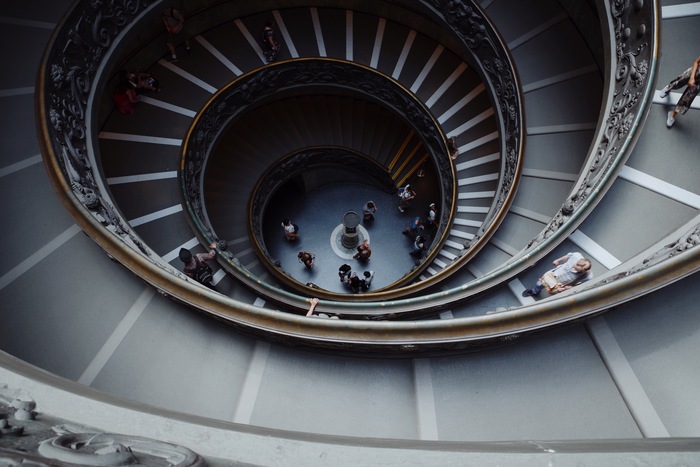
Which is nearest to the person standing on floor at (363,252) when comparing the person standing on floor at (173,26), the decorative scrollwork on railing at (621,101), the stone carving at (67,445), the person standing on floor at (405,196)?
the person standing on floor at (405,196)

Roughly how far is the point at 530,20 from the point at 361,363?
9.42m

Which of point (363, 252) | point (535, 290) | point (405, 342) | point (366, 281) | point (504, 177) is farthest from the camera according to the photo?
Answer: point (363, 252)

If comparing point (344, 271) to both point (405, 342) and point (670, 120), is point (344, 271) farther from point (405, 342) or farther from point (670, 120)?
point (405, 342)

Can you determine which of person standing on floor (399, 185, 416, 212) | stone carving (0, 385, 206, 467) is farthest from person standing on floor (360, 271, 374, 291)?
stone carving (0, 385, 206, 467)

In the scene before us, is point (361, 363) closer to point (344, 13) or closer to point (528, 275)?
point (528, 275)

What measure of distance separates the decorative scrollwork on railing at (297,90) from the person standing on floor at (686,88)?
205 inches

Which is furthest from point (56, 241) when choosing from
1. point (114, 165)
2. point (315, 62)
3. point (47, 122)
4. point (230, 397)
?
point (315, 62)

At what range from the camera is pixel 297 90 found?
39.1 feet

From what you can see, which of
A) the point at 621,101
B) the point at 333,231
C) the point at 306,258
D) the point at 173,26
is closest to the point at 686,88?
the point at 621,101

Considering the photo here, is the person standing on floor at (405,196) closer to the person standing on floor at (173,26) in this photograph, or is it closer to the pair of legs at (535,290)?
the person standing on floor at (173,26)

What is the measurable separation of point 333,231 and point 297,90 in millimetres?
4586

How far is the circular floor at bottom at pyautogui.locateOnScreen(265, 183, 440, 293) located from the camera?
42.2ft

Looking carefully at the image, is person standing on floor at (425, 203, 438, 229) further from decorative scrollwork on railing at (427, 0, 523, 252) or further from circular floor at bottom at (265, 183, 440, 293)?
decorative scrollwork on railing at (427, 0, 523, 252)

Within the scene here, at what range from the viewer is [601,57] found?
831 centimetres
